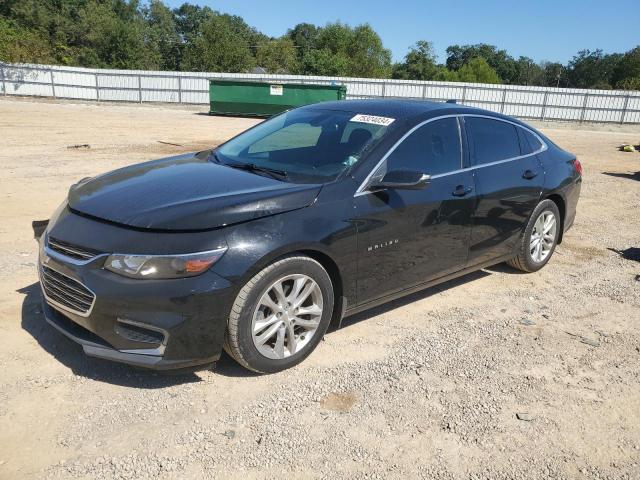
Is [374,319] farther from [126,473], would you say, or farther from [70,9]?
[70,9]

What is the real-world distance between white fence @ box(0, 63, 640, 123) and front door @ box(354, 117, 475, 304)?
90.3 ft

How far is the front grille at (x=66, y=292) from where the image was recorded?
302 cm

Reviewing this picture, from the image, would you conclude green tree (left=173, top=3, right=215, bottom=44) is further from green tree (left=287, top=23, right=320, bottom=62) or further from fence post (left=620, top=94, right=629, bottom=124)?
fence post (left=620, top=94, right=629, bottom=124)

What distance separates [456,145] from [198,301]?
2.52 meters

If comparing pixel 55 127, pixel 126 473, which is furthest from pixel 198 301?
pixel 55 127

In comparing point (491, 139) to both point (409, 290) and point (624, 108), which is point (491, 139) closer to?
point (409, 290)

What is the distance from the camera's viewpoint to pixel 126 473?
8.37ft

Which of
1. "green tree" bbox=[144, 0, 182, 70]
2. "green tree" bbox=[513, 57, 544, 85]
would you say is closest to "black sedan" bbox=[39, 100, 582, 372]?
"green tree" bbox=[144, 0, 182, 70]

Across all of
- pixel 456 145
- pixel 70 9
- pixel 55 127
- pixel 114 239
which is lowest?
pixel 55 127

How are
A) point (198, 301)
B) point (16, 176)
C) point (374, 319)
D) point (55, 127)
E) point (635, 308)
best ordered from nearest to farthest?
point (198, 301) → point (374, 319) → point (635, 308) → point (16, 176) → point (55, 127)

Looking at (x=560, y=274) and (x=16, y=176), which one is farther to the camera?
(x=16, y=176)

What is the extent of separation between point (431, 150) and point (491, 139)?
2.87 feet

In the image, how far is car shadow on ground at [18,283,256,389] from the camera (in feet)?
10.8

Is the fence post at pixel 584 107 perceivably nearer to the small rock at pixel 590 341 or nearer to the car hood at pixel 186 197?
the small rock at pixel 590 341
